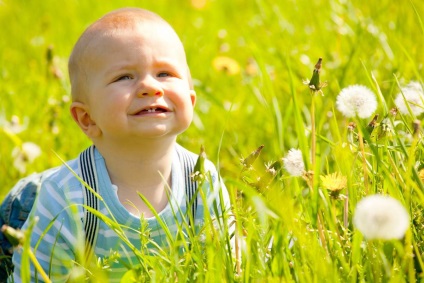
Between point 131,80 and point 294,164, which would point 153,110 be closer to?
point 131,80

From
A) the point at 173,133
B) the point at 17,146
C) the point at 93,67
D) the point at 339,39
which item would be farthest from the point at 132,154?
the point at 339,39

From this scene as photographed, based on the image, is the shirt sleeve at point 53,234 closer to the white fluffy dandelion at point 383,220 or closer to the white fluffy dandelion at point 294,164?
the white fluffy dandelion at point 294,164

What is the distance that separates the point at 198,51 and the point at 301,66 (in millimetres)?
941

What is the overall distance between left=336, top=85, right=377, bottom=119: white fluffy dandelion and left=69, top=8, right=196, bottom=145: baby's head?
1.27 feet

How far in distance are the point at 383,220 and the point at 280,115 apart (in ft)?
3.39

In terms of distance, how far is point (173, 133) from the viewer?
6.25 ft

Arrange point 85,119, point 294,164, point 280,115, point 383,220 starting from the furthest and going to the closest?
1. point 280,115
2. point 85,119
3. point 294,164
4. point 383,220

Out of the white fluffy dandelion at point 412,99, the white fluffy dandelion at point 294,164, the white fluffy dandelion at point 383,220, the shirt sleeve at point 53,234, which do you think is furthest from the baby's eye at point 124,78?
the white fluffy dandelion at point 383,220

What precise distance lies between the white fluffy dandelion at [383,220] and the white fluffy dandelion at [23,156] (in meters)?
1.65

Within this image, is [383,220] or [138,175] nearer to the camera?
[383,220]

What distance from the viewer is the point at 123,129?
184 centimetres

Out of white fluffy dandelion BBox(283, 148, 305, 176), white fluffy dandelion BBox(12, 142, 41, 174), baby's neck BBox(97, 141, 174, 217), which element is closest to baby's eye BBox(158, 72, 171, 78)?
baby's neck BBox(97, 141, 174, 217)

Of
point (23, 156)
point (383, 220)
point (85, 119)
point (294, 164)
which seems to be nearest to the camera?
point (383, 220)

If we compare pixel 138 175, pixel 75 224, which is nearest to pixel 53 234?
pixel 75 224
